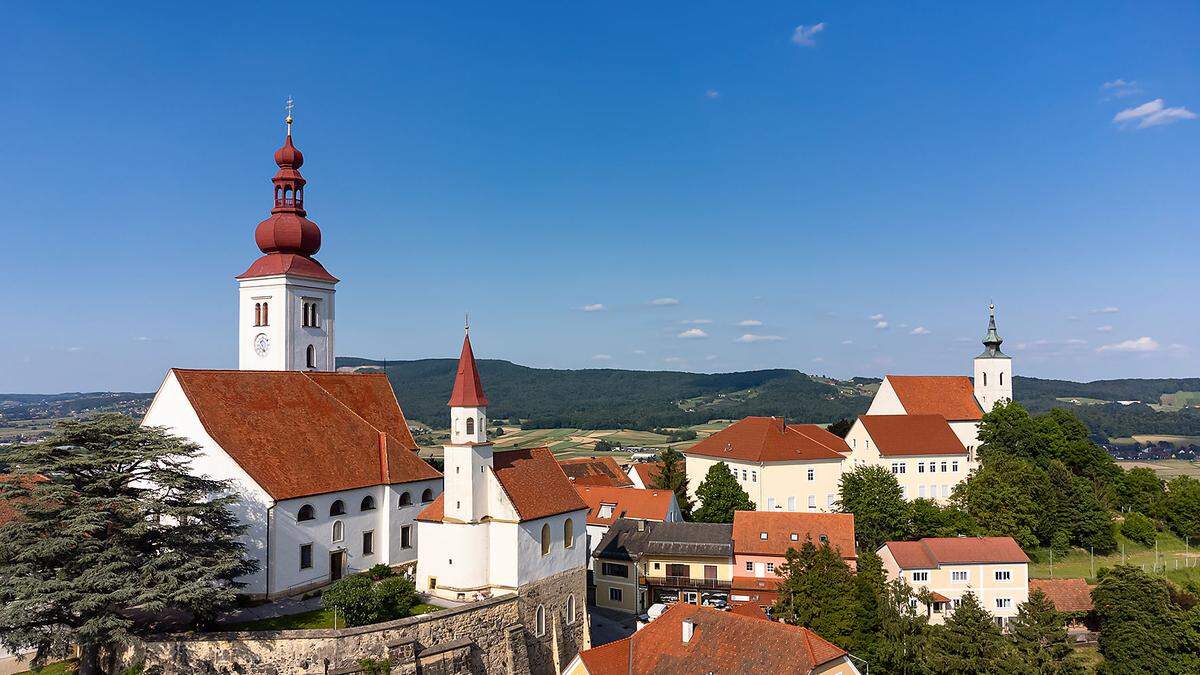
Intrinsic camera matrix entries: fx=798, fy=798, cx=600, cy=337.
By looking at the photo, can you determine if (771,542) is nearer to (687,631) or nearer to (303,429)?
(687,631)

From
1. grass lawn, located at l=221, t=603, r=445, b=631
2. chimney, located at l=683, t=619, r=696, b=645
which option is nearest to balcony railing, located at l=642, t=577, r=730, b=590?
chimney, located at l=683, t=619, r=696, b=645

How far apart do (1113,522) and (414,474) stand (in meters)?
56.4

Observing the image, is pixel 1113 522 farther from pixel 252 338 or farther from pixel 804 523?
pixel 252 338

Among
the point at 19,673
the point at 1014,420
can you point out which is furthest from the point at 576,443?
the point at 19,673

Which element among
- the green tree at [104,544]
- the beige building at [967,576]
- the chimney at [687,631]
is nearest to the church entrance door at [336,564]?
the green tree at [104,544]

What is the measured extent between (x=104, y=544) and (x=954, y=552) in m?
44.3

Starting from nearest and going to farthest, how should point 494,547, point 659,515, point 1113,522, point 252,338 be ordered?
point 494,547, point 252,338, point 659,515, point 1113,522

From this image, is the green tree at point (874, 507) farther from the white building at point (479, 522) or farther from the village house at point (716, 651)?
the white building at point (479, 522)

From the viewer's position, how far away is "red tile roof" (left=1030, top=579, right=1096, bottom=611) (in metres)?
48.0

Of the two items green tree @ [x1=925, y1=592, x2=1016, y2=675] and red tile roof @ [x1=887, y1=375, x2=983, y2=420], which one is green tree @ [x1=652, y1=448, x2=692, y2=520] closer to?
red tile roof @ [x1=887, y1=375, x2=983, y2=420]

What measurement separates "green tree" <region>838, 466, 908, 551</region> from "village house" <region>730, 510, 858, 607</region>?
488cm

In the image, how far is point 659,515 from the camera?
188ft

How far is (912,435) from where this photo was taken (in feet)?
219

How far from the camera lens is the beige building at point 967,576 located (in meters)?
47.4
